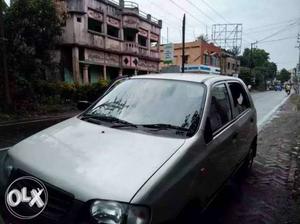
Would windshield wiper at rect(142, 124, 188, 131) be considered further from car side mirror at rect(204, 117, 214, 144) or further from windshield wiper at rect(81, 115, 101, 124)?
windshield wiper at rect(81, 115, 101, 124)

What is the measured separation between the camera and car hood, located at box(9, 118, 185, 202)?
85.1 inches

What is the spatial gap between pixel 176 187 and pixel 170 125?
32.5 inches

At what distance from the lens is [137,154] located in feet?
8.36

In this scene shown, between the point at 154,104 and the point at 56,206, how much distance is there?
1.65m

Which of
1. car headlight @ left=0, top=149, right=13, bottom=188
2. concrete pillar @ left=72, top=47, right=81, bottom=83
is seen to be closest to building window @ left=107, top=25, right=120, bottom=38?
concrete pillar @ left=72, top=47, right=81, bottom=83

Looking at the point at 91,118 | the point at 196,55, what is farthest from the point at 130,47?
the point at 91,118

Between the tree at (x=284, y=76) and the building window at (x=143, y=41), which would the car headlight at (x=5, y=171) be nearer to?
the building window at (x=143, y=41)

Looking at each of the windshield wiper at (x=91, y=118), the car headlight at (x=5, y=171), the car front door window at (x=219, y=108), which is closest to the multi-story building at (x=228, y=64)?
the car front door window at (x=219, y=108)

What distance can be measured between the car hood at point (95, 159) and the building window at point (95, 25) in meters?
23.5

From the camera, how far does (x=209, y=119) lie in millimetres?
3311

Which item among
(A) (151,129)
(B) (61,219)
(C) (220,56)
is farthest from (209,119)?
(C) (220,56)

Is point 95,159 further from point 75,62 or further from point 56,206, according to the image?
point 75,62

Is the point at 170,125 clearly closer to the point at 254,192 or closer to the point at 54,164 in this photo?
the point at 54,164
